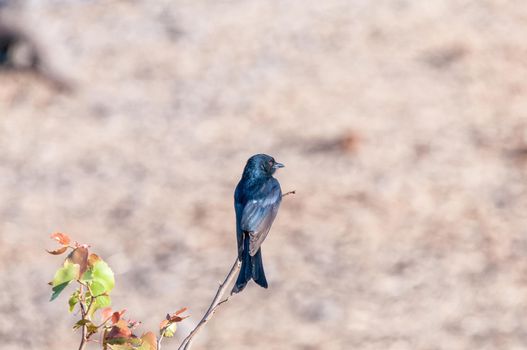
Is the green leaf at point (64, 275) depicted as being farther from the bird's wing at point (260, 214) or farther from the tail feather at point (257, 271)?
the bird's wing at point (260, 214)

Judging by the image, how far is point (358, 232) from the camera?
31.1ft

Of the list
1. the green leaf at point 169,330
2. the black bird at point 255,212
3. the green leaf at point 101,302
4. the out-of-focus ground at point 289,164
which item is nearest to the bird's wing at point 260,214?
the black bird at point 255,212

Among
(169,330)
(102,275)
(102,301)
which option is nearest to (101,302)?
(102,301)

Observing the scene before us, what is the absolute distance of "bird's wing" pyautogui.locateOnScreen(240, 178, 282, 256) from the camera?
458cm

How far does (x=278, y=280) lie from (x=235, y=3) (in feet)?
20.4

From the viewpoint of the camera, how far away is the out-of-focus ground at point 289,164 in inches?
337

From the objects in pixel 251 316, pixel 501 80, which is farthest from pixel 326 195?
pixel 501 80

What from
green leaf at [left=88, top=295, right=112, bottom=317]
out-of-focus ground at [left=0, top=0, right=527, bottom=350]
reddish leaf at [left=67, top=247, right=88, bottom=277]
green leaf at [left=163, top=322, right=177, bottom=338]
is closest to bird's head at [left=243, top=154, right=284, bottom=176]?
green leaf at [left=163, top=322, right=177, bottom=338]

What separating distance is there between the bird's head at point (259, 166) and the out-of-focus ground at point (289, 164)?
3006 mm

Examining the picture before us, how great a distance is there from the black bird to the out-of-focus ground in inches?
122

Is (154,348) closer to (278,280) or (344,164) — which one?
(278,280)

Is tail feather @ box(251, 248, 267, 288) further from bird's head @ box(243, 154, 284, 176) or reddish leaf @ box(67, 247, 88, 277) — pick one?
reddish leaf @ box(67, 247, 88, 277)

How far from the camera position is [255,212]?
15.6 ft

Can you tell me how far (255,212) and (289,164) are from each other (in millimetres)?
5823
